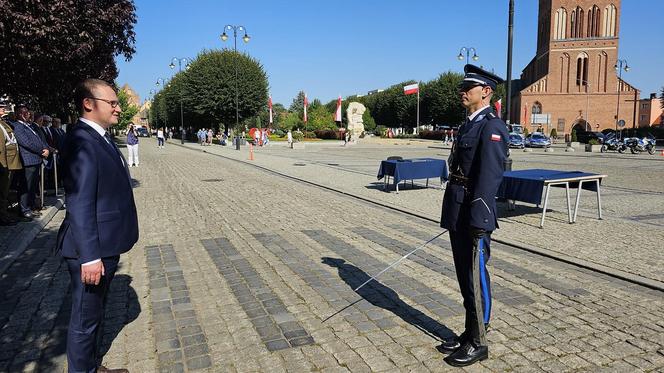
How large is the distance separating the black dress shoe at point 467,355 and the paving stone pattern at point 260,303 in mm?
1103

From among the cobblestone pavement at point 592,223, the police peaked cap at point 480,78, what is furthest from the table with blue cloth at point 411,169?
the police peaked cap at point 480,78

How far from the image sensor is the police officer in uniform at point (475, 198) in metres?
3.30

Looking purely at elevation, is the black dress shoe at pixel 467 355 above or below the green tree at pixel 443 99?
below

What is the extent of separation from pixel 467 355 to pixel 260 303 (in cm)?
205

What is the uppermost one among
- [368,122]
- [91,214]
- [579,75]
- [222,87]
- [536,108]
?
[579,75]

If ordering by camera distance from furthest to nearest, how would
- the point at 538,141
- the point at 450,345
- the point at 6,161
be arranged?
the point at 538,141
the point at 6,161
the point at 450,345

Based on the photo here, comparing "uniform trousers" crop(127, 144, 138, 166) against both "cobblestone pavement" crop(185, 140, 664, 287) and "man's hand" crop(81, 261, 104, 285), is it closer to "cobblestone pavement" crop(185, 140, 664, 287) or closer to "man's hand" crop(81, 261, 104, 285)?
"cobblestone pavement" crop(185, 140, 664, 287)

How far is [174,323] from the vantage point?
4164 mm

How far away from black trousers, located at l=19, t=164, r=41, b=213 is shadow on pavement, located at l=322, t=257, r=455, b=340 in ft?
18.9

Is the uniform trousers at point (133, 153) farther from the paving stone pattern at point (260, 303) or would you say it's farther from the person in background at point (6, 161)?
the paving stone pattern at point (260, 303)

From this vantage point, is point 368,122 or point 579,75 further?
point 368,122

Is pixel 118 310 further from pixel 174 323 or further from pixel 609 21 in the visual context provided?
pixel 609 21

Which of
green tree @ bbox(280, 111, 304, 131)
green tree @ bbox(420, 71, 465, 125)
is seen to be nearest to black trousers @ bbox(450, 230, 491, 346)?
green tree @ bbox(280, 111, 304, 131)

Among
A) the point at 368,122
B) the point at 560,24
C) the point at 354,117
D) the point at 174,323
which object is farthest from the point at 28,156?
the point at 368,122
